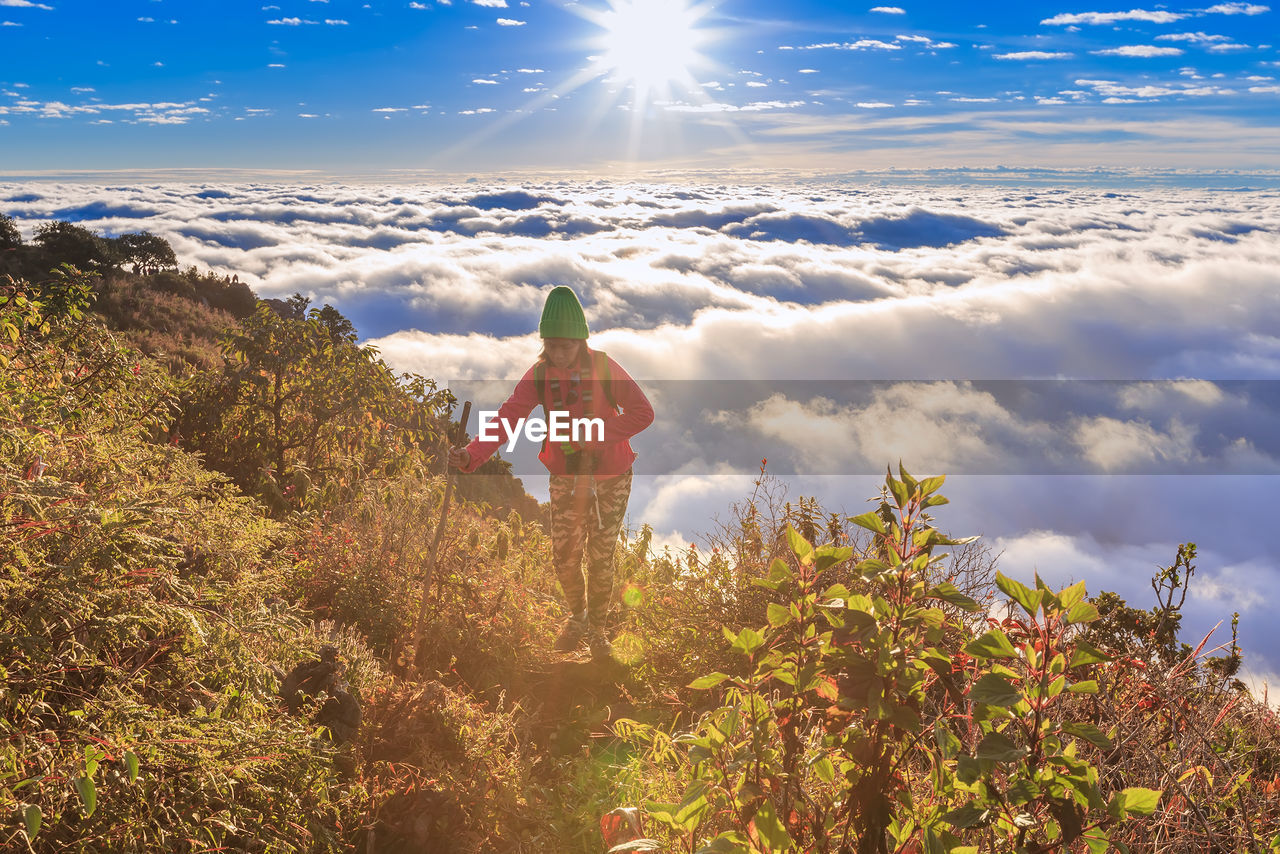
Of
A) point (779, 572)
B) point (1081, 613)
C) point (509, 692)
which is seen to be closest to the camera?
point (1081, 613)

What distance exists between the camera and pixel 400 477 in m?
7.46

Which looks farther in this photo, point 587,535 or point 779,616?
point 587,535

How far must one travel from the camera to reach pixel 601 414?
5230mm

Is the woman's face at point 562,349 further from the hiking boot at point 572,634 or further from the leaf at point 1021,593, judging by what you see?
the leaf at point 1021,593

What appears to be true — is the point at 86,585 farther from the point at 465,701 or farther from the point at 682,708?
the point at 682,708

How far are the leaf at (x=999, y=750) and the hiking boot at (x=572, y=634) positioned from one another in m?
4.51

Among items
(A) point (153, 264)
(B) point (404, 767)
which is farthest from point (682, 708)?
(A) point (153, 264)

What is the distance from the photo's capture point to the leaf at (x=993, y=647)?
129cm

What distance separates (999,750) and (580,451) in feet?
13.5

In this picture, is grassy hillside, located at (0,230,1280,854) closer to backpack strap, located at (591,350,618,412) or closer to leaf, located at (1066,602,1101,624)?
leaf, located at (1066,602,1101,624)

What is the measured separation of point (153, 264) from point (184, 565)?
26008mm

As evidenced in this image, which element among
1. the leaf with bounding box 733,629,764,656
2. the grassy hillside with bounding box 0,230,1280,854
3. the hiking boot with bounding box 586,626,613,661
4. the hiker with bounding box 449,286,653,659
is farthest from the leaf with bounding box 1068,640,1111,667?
the hiking boot with bounding box 586,626,613,661

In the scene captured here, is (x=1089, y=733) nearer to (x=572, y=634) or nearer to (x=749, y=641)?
(x=749, y=641)

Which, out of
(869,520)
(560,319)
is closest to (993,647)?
(869,520)
